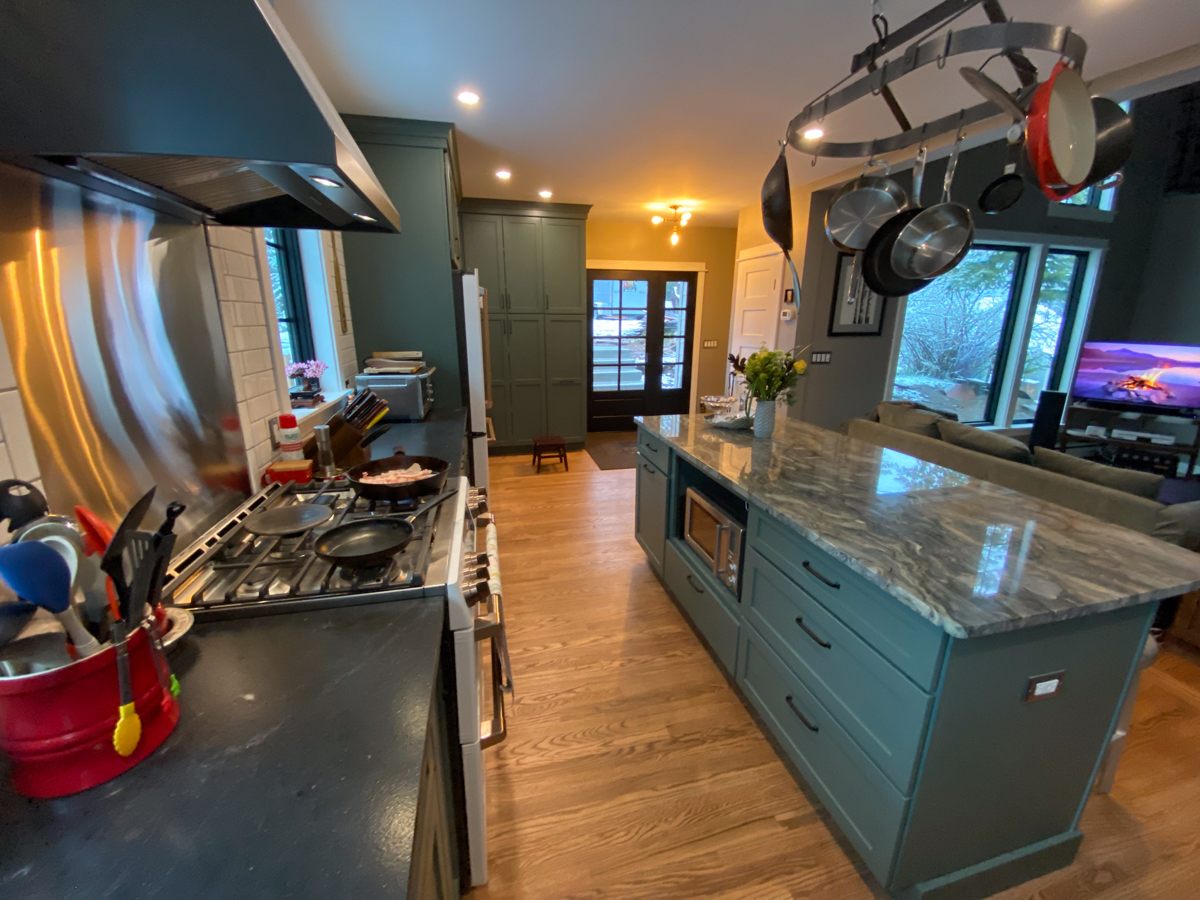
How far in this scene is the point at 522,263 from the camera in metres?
4.82

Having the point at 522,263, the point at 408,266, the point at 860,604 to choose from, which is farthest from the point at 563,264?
the point at 860,604

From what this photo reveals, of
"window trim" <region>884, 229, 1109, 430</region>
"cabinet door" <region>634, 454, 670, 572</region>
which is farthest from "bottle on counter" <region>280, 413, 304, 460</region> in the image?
"window trim" <region>884, 229, 1109, 430</region>

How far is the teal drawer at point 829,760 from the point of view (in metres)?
1.18

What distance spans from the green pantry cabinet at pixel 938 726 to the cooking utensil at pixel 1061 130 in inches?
38.7

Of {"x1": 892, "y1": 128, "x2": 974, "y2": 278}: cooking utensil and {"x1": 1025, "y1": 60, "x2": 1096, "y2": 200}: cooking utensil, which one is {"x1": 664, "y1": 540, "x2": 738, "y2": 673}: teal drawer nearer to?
{"x1": 892, "y1": 128, "x2": 974, "y2": 278}: cooking utensil

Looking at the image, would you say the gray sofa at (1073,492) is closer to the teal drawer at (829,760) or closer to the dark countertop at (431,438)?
the teal drawer at (829,760)

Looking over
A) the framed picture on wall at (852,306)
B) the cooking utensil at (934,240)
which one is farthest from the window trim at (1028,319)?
the cooking utensil at (934,240)

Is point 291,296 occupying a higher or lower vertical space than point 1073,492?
higher

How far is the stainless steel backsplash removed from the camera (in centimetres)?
78

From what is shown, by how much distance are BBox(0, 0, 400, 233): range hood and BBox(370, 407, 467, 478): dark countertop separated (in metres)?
1.20

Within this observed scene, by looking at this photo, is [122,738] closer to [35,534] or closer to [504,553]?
[35,534]

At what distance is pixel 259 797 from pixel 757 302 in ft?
16.1

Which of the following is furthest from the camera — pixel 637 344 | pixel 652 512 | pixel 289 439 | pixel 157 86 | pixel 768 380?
pixel 637 344

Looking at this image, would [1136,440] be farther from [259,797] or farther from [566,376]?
[259,797]
